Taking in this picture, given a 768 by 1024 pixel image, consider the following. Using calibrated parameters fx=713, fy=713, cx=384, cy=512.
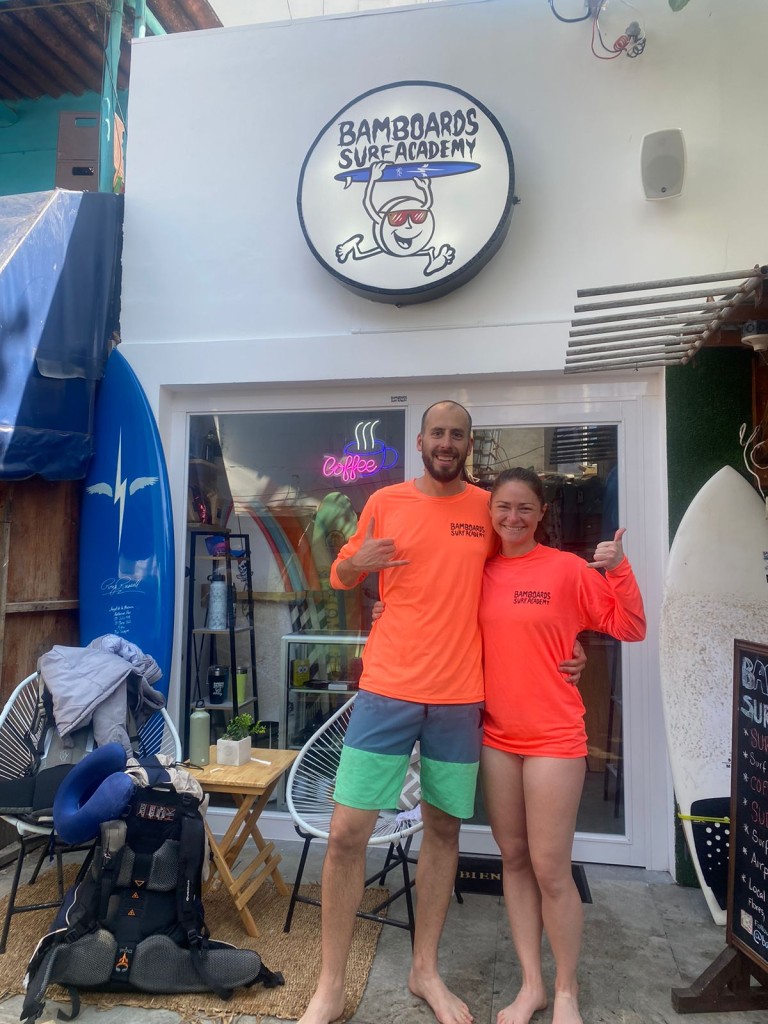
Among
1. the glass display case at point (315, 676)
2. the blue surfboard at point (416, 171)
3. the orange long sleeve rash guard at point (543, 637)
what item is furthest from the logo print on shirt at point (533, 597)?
the blue surfboard at point (416, 171)

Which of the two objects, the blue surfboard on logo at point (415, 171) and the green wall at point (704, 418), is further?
the blue surfboard on logo at point (415, 171)

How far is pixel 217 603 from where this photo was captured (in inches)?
141

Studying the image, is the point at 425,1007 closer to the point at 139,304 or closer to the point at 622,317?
the point at 622,317

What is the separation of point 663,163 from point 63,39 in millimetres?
4622

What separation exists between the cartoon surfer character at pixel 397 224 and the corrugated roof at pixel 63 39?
324 centimetres

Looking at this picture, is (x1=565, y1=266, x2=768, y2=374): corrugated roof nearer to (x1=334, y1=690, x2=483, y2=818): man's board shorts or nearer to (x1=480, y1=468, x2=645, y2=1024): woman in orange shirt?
(x1=480, y1=468, x2=645, y2=1024): woman in orange shirt

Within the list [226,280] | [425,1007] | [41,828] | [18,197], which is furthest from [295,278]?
[425,1007]

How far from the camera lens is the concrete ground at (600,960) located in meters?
2.11

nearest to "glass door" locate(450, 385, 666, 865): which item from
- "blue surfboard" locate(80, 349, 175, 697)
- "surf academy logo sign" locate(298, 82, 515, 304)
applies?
"surf academy logo sign" locate(298, 82, 515, 304)

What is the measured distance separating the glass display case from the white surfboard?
142 centimetres

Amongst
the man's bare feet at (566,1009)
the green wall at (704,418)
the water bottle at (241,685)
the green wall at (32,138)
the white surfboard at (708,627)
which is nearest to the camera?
the man's bare feet at (566,1009)

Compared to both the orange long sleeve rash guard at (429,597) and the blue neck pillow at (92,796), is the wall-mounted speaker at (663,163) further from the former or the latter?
the blue neck pillow at (92,796)

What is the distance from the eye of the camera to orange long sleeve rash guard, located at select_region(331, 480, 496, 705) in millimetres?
2094

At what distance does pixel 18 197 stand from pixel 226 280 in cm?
107
